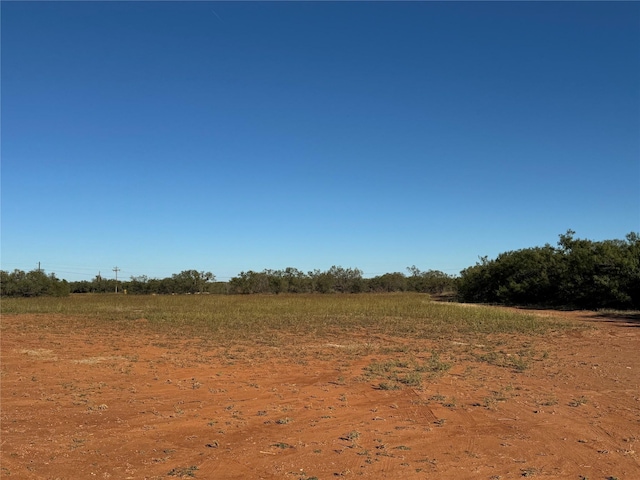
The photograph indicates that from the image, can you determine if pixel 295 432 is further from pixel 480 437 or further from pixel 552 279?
pixel 552 279

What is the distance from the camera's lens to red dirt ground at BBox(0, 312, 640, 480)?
4.78 metres

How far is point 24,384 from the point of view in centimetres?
876

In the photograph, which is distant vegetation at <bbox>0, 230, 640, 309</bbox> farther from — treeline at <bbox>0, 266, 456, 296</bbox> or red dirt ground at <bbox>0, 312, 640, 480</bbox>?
red dirt ground at <bbox>0, 312, 640, 480</bbox>

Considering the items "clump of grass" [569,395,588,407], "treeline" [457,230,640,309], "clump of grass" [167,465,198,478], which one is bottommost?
"clump of grass" [167,465,198,478]

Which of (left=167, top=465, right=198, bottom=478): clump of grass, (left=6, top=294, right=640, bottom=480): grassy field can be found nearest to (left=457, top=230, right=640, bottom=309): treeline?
(left=6, top=294, right=640, bottom=480): grassy field

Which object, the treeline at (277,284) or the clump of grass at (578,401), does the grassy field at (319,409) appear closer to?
the clump of grass at (578,401)

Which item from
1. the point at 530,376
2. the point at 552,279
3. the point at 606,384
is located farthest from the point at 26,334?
the point at 552,279

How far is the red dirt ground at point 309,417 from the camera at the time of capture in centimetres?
478

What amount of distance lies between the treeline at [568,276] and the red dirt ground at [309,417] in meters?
20.4

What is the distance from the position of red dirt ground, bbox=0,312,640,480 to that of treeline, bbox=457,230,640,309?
804 inches

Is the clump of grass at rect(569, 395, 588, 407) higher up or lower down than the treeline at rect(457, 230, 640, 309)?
lower down

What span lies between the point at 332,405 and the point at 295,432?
4.75ft

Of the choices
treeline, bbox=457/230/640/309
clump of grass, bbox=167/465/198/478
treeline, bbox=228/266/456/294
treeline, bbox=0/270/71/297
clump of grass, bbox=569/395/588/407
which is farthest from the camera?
treeline, bbox=228/266/456/294

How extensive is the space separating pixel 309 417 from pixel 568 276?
106ft
